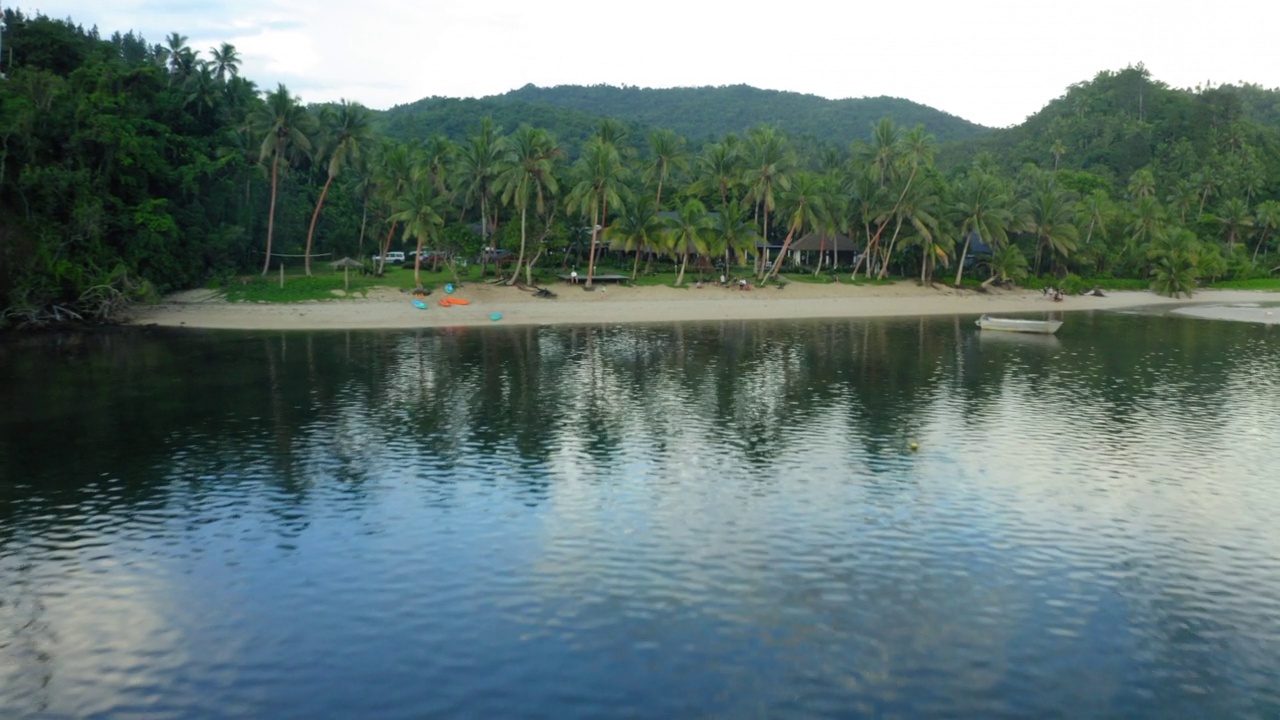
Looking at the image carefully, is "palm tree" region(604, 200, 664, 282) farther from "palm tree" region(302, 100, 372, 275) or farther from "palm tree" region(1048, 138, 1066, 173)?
"palm tree" region(1048, 138, 1066, 173)

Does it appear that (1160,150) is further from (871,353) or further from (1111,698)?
(1111,698)

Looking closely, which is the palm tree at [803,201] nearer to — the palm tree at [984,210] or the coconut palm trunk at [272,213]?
the palm tree at [984,210]

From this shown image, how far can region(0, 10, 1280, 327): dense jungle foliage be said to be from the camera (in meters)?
68.2

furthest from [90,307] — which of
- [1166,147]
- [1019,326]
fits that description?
[1166,147]

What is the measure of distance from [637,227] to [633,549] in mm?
67957

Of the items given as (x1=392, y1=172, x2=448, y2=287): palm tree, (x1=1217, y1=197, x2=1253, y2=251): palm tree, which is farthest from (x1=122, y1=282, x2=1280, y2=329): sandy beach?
(x1=1217, y1=197, x2=1253, y2=251): palm tree

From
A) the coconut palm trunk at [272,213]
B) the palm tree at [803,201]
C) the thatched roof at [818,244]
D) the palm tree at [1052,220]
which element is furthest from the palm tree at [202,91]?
the palm tree at [1052,220]

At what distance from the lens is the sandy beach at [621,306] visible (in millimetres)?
75000

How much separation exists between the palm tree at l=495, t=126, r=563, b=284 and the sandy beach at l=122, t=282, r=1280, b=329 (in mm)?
7732

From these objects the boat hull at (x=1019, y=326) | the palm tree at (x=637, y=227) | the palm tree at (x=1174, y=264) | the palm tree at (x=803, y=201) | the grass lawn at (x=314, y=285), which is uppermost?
the palm tree at (x=803, y=201)

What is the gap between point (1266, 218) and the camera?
13338 centimetres

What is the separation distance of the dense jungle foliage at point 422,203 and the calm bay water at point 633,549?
24.1 metres

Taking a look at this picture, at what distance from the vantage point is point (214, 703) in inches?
683

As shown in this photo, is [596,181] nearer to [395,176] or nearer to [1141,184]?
[395,176]
